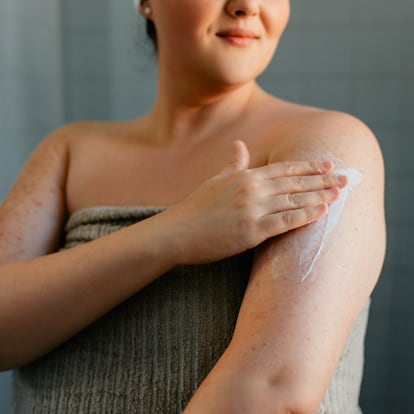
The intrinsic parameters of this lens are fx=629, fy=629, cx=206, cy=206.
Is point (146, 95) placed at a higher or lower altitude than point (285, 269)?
higher

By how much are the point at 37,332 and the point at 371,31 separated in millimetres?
1095

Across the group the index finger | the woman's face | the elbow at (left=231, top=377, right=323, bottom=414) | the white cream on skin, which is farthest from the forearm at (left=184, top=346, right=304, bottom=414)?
the woman's face

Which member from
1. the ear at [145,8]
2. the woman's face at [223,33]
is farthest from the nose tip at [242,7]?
the ear at [145,8]

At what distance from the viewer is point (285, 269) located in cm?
76

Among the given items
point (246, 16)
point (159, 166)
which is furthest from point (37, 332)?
point (246, 16)

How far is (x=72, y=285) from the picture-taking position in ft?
2.86

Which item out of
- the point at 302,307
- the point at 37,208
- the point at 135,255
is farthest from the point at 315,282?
the point at 37,208

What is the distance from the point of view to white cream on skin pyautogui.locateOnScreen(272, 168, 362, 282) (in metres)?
0.75

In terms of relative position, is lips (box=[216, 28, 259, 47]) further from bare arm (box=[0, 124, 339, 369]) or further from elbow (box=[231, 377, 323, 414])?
elbow (box=[231, 377, 323, 414])

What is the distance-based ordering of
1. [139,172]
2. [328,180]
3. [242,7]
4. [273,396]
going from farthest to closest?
1. [139,172]
2. [242,7]
3. [328,180]
4. [273,396]

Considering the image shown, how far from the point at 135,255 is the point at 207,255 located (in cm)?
10

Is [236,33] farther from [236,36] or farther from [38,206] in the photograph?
[38,206]

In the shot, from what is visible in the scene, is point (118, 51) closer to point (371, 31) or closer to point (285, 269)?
point (371, 31)

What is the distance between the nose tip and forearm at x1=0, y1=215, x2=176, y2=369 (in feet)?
1.06
